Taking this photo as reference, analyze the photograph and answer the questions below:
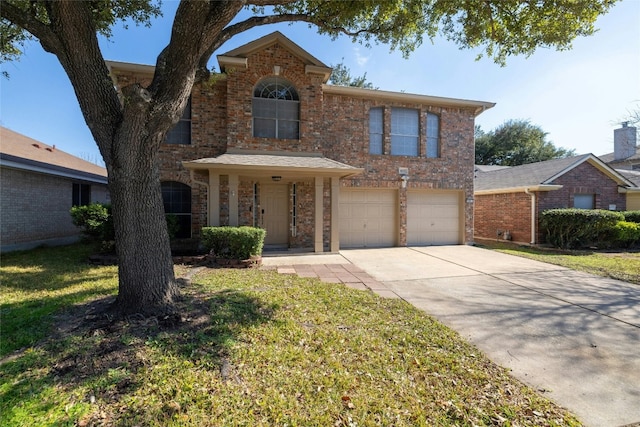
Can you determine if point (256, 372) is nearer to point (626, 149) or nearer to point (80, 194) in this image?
point (80, 194)

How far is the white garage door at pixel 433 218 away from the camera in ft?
37.9

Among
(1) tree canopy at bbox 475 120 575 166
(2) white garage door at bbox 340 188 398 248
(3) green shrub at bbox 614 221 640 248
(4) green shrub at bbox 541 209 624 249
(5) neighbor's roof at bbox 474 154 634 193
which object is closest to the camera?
(4) green shrub at bbox 541 209 624 249

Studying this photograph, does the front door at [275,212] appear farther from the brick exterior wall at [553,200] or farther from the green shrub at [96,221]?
the brick exterior wall at [553,200]

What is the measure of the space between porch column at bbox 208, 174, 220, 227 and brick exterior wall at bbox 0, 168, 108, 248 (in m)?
6.42

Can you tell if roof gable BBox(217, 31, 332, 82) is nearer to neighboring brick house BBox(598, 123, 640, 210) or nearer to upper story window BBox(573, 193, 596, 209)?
upper story window BBox(573, 193, 596, 209)

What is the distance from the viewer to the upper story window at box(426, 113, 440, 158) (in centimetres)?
1155

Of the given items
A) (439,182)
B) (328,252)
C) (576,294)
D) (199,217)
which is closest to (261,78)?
(199,217)

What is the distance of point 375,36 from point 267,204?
6132mm

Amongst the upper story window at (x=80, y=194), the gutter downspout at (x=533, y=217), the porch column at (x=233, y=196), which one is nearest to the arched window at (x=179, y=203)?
the porch column at (x=233, y=196)

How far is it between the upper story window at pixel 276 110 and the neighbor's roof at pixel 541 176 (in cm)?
1019

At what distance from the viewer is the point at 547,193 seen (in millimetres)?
11781

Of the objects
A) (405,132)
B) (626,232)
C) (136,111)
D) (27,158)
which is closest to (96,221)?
A: (27,158)

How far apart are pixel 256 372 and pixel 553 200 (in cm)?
1425

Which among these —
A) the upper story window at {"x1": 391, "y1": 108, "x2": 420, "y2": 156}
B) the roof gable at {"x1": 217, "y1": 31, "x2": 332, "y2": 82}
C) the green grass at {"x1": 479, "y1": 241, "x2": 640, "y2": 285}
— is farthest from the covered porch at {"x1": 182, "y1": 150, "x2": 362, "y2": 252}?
the green grass at {"x1": 479, "y1": 241, "x2": 640, "y2": 285}
